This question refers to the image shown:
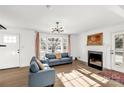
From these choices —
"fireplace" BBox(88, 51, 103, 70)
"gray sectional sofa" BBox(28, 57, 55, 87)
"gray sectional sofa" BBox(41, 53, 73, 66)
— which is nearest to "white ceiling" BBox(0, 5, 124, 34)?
"gray sectional sofa" BBox(28, 57, 55, 87)

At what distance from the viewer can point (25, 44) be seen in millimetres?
5797

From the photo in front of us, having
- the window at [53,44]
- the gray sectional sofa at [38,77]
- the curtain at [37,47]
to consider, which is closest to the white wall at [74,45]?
the window at [53,44]

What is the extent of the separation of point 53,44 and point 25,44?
2.36 metres

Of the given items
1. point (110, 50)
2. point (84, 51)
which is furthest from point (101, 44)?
point (84, 51)

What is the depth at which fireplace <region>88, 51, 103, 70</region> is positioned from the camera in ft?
17.9

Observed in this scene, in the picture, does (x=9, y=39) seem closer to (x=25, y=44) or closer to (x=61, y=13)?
(x=25, y=44)

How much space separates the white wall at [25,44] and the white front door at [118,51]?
15.2ft

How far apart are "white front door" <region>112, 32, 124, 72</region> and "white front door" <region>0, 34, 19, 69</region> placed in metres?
5.23

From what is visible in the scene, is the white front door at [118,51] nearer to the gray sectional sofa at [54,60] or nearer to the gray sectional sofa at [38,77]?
the gray sectional sofa at [54,60]

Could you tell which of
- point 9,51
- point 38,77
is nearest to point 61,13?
point 38,77

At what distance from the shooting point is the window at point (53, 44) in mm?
7242

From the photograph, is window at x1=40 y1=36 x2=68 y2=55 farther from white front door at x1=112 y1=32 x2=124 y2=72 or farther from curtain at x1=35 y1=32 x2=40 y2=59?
white front door at x1=112 y1=32 x2=124 y2=72
